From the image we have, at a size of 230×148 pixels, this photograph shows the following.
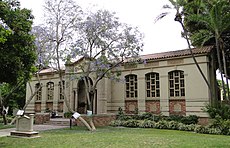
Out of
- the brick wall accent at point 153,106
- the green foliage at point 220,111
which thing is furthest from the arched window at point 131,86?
the green foliage at point 220,111

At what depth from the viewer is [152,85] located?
68.9ft

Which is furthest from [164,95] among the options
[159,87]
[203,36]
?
[203,36]

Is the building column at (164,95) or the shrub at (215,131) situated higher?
the building column at (164,95)

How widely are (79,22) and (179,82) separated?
9383mm

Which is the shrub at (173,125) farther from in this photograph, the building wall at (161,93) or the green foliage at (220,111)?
the green foliage at (220,111)

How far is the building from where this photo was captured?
18.3 metres

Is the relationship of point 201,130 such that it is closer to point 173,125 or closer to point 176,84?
point 173,125

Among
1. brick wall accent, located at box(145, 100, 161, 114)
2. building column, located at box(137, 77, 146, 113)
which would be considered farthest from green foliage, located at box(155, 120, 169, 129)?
building column, located at box(137, 77, 146, 113)

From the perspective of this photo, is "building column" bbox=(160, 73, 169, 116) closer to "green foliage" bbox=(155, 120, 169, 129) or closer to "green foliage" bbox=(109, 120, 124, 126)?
"green foliage" bbox=(155, 120, 169, 129)

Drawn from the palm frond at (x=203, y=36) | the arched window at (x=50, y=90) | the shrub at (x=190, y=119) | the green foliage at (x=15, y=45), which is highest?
the palm frond at (x=203, y=36)

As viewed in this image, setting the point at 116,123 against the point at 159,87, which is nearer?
the point at 116,123

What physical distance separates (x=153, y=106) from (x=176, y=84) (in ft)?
→ 8.96

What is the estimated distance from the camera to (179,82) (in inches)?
771

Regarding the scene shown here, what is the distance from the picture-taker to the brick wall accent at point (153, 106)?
2027cm
